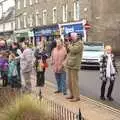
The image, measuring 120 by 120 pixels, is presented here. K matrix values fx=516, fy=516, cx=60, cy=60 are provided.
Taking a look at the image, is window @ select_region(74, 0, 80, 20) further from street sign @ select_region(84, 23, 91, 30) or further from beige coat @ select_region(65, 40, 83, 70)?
beige coat @ select_region(65, 40, 83, 70)

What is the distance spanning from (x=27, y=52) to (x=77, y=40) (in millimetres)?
2045

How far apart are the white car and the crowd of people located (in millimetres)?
13168

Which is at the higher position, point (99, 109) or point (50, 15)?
point (50, 15)

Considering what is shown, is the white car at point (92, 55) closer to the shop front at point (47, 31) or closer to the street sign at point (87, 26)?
the street sign at point (87, 26)

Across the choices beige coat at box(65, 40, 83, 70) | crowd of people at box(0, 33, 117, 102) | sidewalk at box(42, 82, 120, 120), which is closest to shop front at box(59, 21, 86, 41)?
crowd of people at box(0, 33, 117, 102)

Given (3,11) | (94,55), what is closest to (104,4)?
(94,55)

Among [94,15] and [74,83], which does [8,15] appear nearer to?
[94,15]

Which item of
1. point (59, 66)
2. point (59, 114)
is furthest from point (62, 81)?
point (59, 114)

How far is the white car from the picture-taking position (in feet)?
107

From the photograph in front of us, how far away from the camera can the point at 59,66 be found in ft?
53.9

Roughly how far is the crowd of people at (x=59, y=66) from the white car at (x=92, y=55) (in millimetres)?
13168

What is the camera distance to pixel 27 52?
16.2 meters

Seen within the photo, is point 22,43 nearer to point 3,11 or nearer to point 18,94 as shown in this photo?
point 18,94

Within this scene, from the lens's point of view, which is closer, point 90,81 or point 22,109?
point 22,109
